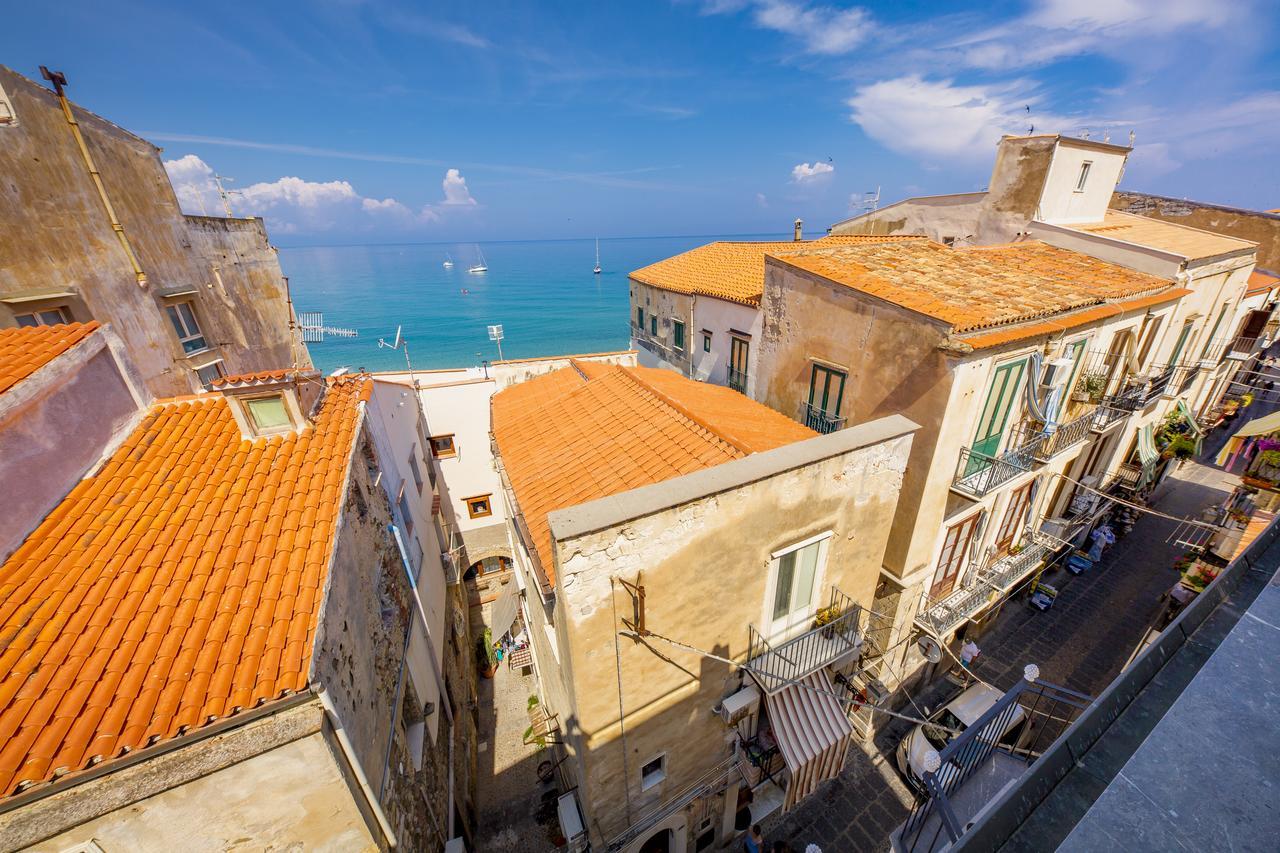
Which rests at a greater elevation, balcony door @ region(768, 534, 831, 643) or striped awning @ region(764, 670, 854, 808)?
balcony door @ region(768, 534, 831, 643)

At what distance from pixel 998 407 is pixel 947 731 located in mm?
7901

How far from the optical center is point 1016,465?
10.4 m

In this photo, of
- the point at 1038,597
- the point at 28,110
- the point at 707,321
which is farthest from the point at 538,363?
the point at 1038,597

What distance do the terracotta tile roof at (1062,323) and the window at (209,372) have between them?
60.7ft

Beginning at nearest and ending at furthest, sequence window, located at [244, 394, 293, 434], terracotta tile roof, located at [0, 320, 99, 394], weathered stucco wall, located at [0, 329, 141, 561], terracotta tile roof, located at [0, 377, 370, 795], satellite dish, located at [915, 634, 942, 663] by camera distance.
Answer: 1. terracotta tile roof, located at [0, 377, 370, 795]
2. weathered stucco wall, located at [0, 329, 141, 561]
3. terracotta tile roof, located at [0, 320, 99, 394]
4. window, located at [244, 394, 293, 434]
5. satellite dish, located at [915, 634, 942, 663]

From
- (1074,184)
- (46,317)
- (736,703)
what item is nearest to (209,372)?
(46,317)

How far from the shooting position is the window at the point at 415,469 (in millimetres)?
13836

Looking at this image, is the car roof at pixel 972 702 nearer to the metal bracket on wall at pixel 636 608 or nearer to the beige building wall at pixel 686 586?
the beige building wall at pixel 686 586

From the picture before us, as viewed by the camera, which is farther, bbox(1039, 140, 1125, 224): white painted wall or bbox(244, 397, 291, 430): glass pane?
bbox(1039, 140, 1125, 224): white painted wall

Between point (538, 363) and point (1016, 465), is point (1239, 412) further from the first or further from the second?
point (538, 363)

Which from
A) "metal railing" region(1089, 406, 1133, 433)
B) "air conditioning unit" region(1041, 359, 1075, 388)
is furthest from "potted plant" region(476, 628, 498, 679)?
"metal railing" region(1089, 406, 1133, 433)

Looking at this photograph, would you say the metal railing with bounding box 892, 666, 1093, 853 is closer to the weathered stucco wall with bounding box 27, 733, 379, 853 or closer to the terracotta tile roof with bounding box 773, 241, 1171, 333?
the terracotta tile roof with bounding box 773, 241, 1171, 333

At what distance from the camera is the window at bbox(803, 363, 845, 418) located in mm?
10750

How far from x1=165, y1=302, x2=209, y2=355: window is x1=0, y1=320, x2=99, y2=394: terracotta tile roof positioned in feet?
19.9
